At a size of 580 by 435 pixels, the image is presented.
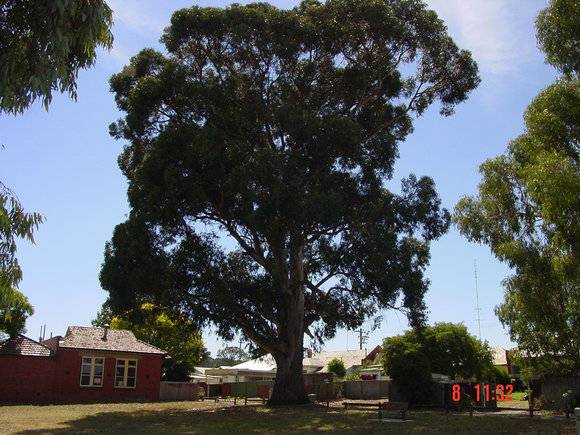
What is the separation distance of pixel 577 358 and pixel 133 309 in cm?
1913

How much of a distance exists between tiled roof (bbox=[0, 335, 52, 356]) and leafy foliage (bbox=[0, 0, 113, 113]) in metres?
28.0

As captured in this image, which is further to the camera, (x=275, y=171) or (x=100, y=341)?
(x=100, y=341)

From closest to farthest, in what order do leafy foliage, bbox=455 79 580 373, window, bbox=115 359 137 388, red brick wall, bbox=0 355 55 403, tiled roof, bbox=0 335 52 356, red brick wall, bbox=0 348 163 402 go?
1. leafy foliage, bbox=455 79 580 373
2. red brick wall, bbox=0 355 55 403
3. red brick wall, bbox=0 348 163 402
4. tiled roof, bbox=0 335 52 356
5. window, bbox=115 359 137 388

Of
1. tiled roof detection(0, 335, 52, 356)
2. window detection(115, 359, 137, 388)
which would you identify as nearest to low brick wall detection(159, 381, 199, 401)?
window detection(115, 359, 137, 388)

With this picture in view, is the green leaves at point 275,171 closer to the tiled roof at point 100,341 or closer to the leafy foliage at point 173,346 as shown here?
the tiled roof at point 100,341

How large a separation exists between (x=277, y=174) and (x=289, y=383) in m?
10.4

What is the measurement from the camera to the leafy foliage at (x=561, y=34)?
53.2 ft

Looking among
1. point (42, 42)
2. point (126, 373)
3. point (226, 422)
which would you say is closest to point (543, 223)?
point (226, 422)

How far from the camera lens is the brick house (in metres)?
32.9

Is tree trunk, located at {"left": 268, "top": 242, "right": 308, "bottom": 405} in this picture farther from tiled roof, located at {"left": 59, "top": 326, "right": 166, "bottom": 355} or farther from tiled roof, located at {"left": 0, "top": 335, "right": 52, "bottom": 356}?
tiled roof, located at {"left": 0, "top": 335, "right": 52, "bottom": 356}

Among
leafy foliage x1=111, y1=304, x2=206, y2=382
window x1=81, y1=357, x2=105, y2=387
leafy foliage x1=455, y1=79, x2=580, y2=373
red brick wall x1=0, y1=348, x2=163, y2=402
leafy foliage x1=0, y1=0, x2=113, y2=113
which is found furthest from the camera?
leafy foliage x1=111, y1=304, x2=206, y2=382

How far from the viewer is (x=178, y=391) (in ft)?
128

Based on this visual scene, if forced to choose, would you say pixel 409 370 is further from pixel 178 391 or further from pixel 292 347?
pixel 178 391

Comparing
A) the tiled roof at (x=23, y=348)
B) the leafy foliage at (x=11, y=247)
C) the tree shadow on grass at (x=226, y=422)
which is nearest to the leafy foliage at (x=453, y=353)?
the tree shadow on grass at (x=226, y=422)
